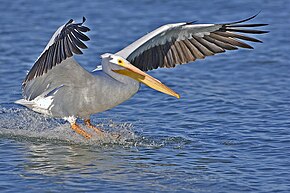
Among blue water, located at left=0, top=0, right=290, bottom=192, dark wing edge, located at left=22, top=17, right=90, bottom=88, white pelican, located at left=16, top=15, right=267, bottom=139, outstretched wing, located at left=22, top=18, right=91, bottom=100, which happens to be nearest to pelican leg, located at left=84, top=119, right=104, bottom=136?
white pelican, located at left=16, top=15, right=267, bottom=139

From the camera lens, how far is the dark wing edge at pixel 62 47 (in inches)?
342

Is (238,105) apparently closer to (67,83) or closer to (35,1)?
(67,83)

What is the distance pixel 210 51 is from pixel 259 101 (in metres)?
1.99

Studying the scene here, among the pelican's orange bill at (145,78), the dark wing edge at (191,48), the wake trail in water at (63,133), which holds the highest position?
the dark wing edge at (191,48)

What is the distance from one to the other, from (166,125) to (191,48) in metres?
1.19

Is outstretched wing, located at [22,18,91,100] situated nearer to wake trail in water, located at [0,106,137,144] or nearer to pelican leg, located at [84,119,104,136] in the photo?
wake trail in water, located at [0,106,137,144]

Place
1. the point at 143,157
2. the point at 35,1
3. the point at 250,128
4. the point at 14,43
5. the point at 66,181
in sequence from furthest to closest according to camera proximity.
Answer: the point at 35,1 → the point at 14,43 → the point at 250,128 → the point at 143,157 → the point at 66,181

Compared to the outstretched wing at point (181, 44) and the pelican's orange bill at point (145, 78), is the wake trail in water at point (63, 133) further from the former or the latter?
the outstretched wing at point (181, 44)

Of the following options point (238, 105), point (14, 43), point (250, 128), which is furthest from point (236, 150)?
point (14, 43)

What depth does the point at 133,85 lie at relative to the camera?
32.4 feet

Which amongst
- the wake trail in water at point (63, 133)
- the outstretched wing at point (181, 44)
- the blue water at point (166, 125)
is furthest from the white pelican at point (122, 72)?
the blue water at point (166, 125)

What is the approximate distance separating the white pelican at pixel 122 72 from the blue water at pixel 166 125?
44cm

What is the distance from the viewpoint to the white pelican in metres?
9.77

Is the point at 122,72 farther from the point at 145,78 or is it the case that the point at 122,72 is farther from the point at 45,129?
the point at 45,129
